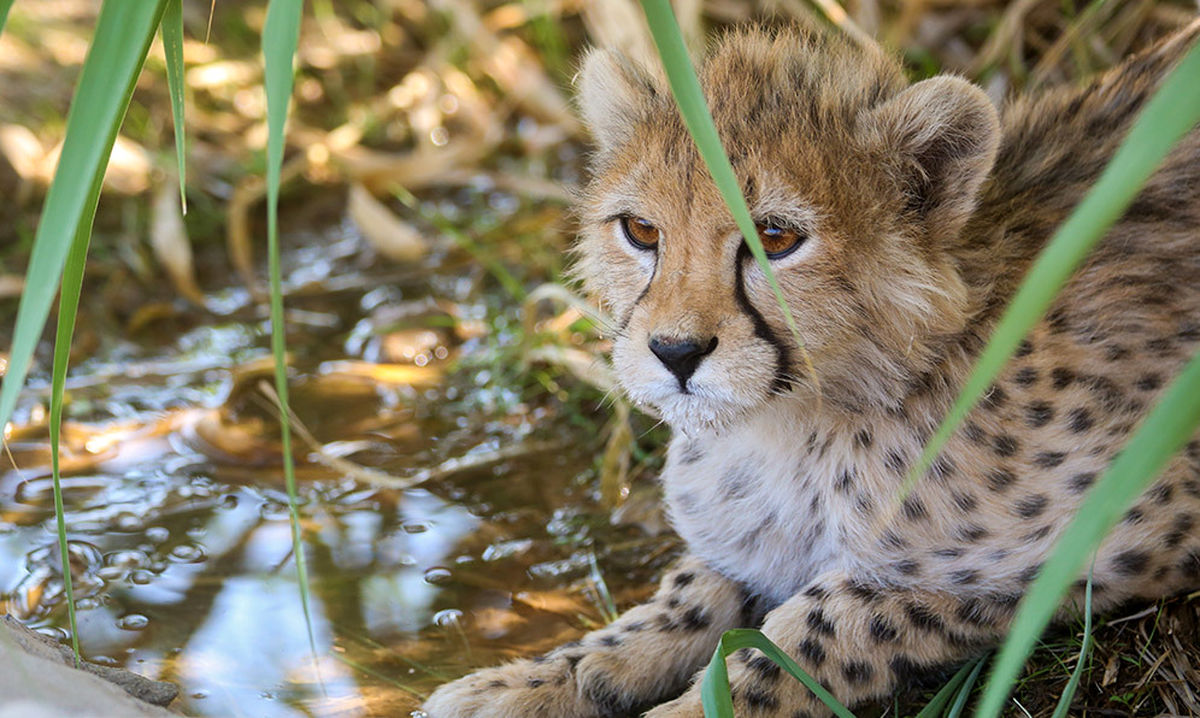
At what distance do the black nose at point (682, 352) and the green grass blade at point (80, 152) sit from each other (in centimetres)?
83

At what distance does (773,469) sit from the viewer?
95.5 inches

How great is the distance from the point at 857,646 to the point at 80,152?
4.77ft

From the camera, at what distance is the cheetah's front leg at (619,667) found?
7.60 ft

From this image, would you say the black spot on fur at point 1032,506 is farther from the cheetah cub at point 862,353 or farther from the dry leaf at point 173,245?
the dry leaf at point 173,245

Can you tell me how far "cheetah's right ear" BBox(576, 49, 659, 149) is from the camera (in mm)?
2352

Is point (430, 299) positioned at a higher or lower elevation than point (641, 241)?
lower

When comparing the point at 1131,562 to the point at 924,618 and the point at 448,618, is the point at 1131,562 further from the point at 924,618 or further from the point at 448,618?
the point at 448,618

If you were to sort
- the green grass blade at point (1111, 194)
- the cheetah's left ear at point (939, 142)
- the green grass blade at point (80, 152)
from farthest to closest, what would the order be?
the cheetah's left ear at point (939, 142) → the green grass blade at point (80, 152) → the green grass blade at point (1111, 194)

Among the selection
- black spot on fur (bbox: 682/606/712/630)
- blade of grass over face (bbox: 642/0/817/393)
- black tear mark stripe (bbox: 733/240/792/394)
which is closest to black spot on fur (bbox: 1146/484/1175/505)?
black tear mark stripe (bbox: 733/240/792/394)

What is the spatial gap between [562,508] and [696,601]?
2.33 feet

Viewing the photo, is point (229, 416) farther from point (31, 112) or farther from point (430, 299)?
point (31, 112)

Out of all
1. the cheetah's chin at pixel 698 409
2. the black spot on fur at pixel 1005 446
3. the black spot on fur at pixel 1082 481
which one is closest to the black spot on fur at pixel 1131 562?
the black spot on fur at pixel 1082 481

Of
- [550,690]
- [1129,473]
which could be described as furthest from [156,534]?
[1129,473]

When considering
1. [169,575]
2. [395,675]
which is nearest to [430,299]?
[169,575]
